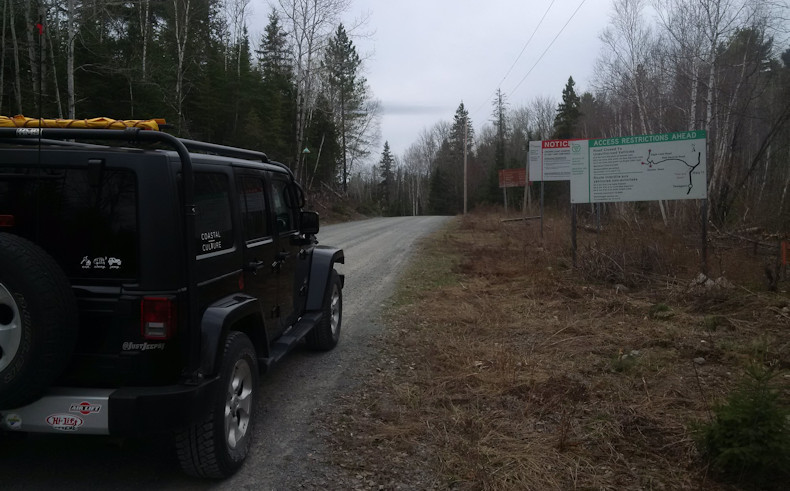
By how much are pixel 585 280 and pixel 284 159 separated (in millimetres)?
31305

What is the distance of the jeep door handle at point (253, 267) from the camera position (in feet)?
13.9

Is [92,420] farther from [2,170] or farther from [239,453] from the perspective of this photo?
[2,170]

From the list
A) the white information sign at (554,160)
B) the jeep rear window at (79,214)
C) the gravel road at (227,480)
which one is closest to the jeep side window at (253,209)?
the jeep rear window at (79,214)

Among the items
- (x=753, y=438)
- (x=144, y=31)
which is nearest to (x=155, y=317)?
(x=753, y=438)

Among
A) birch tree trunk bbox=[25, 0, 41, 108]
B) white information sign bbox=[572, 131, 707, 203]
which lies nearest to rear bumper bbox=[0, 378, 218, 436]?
white information sign bbox=[572, 131, 707, 203]

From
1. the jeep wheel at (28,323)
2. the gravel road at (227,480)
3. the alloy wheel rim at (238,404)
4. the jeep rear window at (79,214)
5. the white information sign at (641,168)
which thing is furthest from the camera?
the white information sign at (641,168)

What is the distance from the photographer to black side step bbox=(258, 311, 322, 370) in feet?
14.1

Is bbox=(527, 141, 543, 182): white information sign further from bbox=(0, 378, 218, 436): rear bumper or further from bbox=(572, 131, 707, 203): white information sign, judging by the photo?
bbox=(0, 378, 218, 436): rear bumper

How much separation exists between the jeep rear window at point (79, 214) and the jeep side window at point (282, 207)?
207cm

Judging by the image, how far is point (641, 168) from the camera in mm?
11023

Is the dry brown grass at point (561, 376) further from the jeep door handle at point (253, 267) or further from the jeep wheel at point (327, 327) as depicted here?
the jeep door handle at point (253, 267)

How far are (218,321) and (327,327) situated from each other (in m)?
3.02

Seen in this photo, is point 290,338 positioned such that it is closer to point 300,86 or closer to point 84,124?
point 84,124

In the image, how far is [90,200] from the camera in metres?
3.19
